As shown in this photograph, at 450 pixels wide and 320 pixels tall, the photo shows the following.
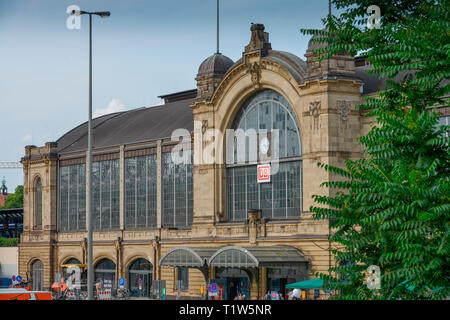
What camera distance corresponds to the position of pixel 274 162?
2464 inches

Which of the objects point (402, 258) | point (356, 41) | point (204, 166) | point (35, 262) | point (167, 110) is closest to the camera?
point (402, 258)

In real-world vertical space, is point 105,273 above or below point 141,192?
below

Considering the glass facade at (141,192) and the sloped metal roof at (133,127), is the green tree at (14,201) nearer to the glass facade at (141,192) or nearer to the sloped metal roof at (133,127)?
the sloped metal roof at (133,127)

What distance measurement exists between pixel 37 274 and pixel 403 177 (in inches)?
2988

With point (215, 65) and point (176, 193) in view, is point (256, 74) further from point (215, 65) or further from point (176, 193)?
point (176, 193)

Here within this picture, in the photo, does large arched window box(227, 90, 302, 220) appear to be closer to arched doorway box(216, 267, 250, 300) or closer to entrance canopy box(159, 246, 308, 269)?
entrance canopy box(159, 246, 308, 269)

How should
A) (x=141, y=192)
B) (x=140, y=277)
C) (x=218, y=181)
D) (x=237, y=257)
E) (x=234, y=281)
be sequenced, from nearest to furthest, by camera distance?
1. (x=237, y=257)
2. (x=234, y=281)
3. (x=218, y=181)
4. (x=140, y=277)
5. (x=141, y=192)

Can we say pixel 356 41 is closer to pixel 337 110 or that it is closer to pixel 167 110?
pixel 337 110

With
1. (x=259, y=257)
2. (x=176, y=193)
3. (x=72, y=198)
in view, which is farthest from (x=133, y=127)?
(x=259, y=257)

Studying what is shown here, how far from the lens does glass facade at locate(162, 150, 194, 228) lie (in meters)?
71.1

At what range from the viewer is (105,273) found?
262ft
